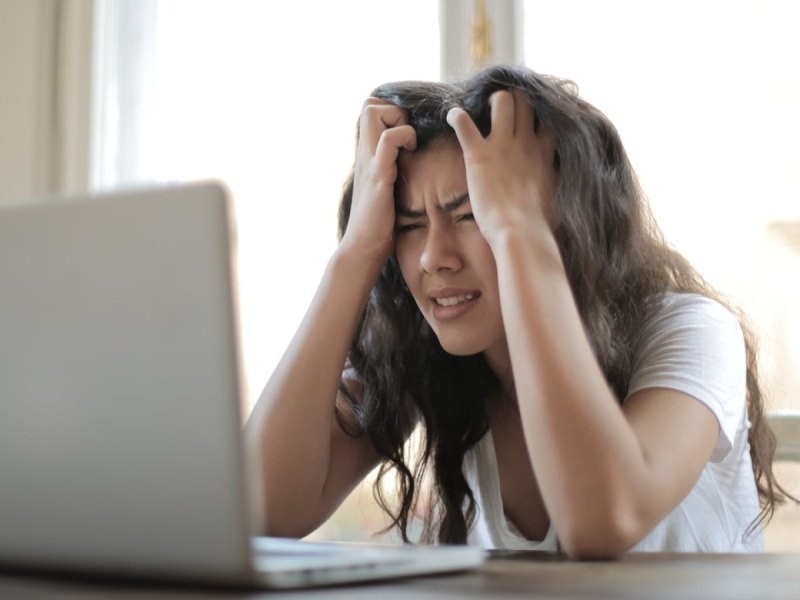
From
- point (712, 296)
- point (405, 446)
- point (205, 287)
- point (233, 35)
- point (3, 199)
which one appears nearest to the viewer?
point (205, 287)

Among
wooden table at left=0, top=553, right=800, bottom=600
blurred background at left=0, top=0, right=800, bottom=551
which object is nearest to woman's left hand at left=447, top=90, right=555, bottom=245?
wooden table at left=0, top=553, right=800, bottom=600

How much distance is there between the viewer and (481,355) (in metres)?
1.59

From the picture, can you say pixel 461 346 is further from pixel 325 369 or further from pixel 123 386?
pixel 123 386

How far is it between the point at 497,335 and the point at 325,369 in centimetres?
22

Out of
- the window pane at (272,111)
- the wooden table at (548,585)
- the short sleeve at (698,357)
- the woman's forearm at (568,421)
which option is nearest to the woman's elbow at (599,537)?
the woman's forearm at (568,421)

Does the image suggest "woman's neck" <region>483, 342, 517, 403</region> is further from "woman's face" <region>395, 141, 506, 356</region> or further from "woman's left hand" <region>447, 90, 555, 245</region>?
"woman's left hand" <region>447, 90, 555, 245</region>

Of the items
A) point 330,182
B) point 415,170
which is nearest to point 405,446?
point 415,170

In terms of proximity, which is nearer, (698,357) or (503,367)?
(698,357)

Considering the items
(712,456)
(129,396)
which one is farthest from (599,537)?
(129,396)

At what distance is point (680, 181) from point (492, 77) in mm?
1010

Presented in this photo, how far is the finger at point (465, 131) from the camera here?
133 cm

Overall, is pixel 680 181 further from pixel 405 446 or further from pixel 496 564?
pixel 496 564

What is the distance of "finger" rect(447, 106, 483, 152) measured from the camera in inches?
52.3

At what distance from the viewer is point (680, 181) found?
2.30 m
